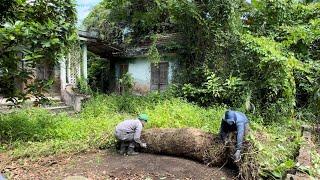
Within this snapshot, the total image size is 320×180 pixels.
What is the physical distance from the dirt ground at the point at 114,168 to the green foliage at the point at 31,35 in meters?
2.41

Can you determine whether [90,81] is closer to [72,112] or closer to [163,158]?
[72,112]

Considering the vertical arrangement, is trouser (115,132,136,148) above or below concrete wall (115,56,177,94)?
below

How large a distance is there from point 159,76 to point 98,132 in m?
8.15

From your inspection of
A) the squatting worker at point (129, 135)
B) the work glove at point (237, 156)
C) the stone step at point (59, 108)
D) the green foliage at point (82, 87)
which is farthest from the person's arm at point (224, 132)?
the green foliage at point (82, 87)

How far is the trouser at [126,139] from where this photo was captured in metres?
8.08

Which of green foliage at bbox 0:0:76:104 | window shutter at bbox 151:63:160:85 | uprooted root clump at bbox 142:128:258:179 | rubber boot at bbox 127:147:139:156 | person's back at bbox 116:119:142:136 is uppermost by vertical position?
green foliage at bbox 0:0:76:104

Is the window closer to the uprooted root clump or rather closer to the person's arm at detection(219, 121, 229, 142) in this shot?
the uprooted root clump

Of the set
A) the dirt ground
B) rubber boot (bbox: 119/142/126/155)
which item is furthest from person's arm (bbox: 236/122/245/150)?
rubber boot (bbox: 119/142/126/155)

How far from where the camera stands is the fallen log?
23.7ft

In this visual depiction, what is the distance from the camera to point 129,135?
26.6ft

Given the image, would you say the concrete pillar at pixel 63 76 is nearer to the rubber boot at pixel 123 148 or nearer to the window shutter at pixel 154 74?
the window shutter at pixel 154 74

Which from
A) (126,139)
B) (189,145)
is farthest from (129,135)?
(189,145)

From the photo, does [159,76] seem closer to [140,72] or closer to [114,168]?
[140,72]

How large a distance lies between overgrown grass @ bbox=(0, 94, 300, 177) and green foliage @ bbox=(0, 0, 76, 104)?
3.65ft
